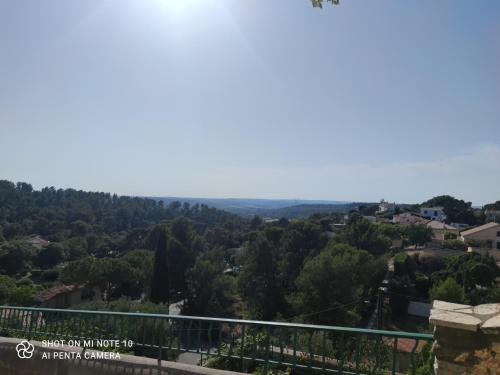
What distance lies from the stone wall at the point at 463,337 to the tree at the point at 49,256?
58845mm

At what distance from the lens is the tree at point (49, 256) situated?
52.2 metres

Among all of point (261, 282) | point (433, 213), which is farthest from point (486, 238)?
point (433, 213)

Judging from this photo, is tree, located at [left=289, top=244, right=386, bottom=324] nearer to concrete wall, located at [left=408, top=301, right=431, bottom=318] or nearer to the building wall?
concrete wall, located at [left=408, top=301, right=431, bottom=318]

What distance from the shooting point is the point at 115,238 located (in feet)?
237

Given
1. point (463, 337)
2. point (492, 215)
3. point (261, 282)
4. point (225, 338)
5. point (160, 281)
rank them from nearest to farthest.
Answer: point (463, 337), point (225, 338), point (261, 282), point (160, 281), point (492, 215)

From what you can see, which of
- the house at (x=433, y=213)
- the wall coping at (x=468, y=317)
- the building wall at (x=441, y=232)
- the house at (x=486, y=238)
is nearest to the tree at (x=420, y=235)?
the house at (x=486, y=238)

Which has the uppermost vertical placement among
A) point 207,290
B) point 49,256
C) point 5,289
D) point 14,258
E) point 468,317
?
point 468,317

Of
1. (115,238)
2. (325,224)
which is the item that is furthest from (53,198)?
(325,224)

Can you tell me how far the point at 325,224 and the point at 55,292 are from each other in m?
42.6

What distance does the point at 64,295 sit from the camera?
96.3ft

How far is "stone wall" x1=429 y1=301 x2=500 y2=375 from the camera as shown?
2.55 meters

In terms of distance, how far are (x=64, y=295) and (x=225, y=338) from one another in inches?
1165

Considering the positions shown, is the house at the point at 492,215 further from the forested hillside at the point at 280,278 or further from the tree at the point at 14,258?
the tree at the point at 14,258

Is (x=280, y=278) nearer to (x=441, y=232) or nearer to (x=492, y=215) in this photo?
(x=441, y=232)
